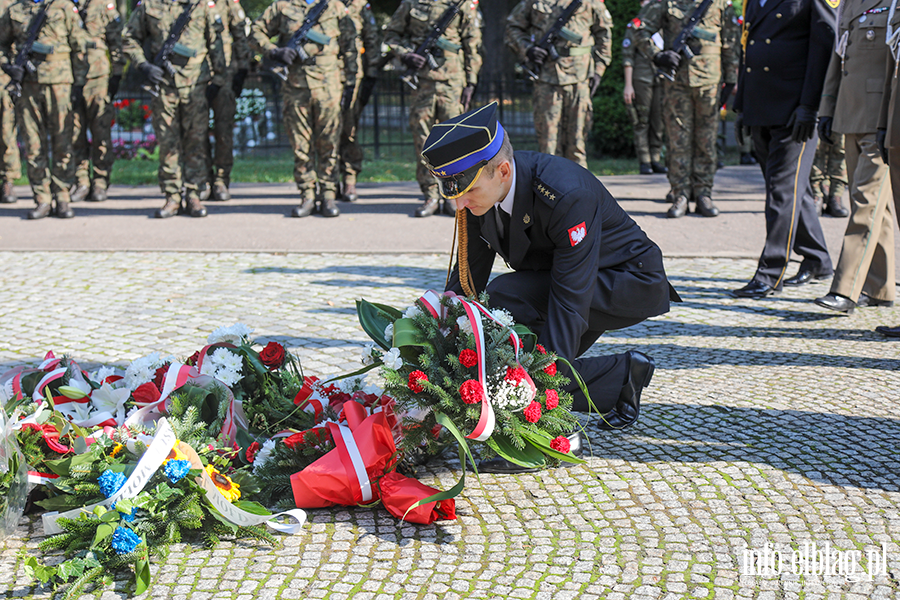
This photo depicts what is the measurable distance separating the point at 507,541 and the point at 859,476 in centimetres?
147

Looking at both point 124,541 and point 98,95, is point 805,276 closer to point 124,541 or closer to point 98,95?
point 124,541

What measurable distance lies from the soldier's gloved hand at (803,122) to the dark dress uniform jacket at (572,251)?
2971 mm

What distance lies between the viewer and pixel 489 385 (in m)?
3.16

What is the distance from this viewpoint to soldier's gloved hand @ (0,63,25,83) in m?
9.90

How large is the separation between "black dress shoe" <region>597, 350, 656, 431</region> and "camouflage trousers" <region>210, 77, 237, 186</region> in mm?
8040

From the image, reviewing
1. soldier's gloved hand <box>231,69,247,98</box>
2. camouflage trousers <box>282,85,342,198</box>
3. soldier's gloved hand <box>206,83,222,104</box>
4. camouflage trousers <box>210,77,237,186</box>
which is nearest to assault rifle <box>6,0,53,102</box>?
soldier's gloved hand <box>206,83,222,104</box>

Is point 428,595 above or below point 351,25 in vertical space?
below

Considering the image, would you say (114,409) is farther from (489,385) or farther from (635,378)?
(635,378)

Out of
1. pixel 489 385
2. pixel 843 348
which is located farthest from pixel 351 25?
pixel 489 385

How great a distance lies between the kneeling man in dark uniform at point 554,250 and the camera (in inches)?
128

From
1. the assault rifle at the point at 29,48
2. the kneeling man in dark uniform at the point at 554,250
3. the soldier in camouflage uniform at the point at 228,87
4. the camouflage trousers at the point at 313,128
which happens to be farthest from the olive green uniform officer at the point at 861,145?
the assault rifle at the point at 29,48

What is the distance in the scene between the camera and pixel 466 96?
996 centimetres

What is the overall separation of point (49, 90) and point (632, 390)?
8793 millimetres

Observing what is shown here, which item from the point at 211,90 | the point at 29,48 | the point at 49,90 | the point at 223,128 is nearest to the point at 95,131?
the point at 49,90
